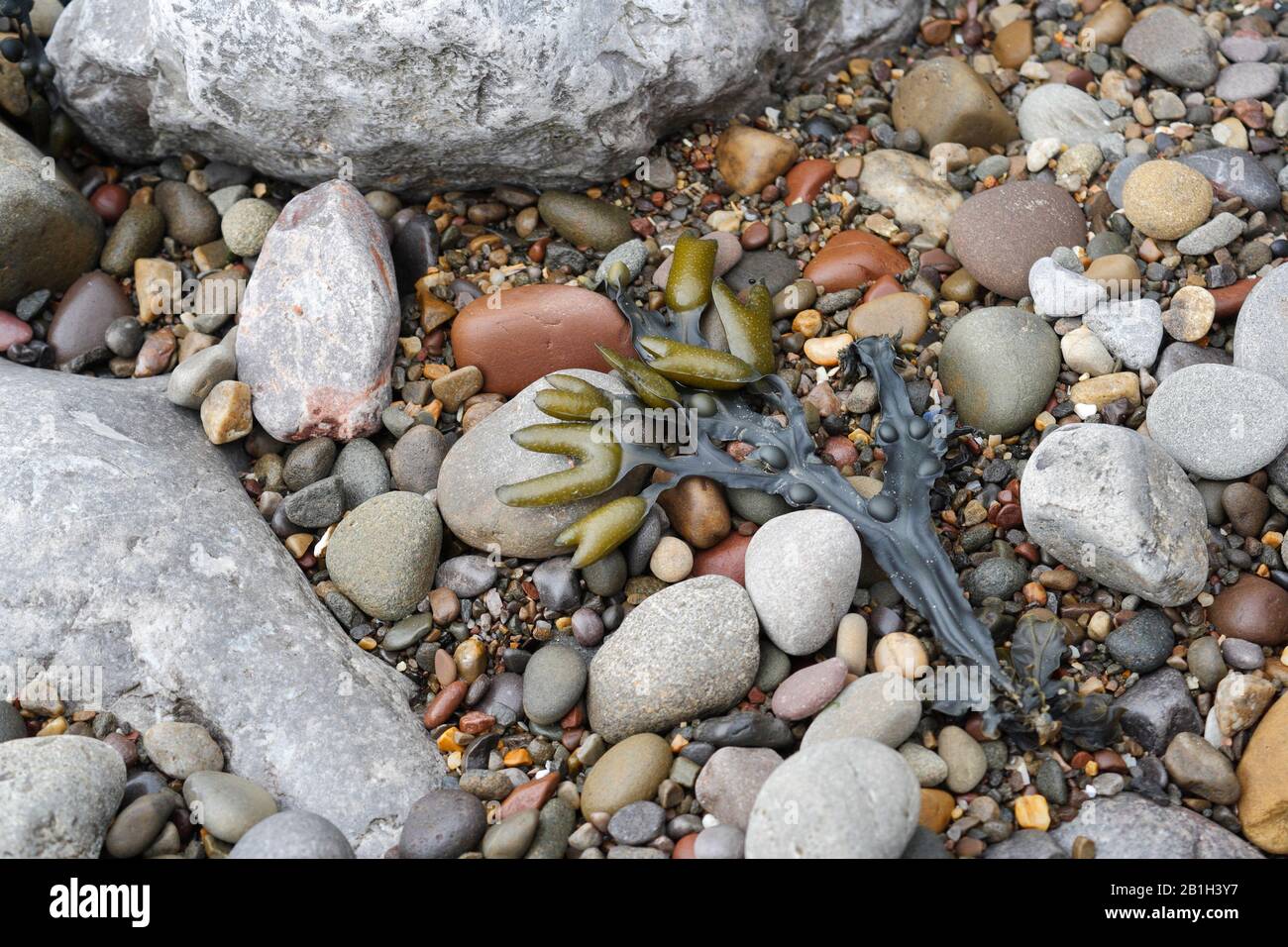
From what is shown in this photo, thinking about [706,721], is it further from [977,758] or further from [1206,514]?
[1206,514]

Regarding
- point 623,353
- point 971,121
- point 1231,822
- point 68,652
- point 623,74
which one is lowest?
point 1231,822

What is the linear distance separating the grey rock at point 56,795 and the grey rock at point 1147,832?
2.62 metres

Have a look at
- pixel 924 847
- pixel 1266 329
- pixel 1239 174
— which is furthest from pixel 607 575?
pixel 1239 174

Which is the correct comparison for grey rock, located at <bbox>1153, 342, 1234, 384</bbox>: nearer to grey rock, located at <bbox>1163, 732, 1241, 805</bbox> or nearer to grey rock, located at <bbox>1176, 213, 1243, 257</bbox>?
grey rock, located at <bbox>1176, 213, 1243, 257</bbox>

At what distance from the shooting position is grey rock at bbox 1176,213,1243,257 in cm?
386

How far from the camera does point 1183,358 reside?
12.1ft

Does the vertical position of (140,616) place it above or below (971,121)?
below

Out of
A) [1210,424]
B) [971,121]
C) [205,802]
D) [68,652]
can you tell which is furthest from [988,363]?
[68,652]

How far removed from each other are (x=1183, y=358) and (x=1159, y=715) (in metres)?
1.31

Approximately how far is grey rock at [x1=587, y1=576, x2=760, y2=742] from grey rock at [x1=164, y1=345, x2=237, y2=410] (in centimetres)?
174

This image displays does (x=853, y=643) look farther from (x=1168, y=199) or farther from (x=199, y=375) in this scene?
(x=199, y=375)

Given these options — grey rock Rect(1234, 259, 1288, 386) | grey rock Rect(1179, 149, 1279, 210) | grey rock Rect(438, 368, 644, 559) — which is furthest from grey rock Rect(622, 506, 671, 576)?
grey rock Rect(1179, 149, 1279, 210)
